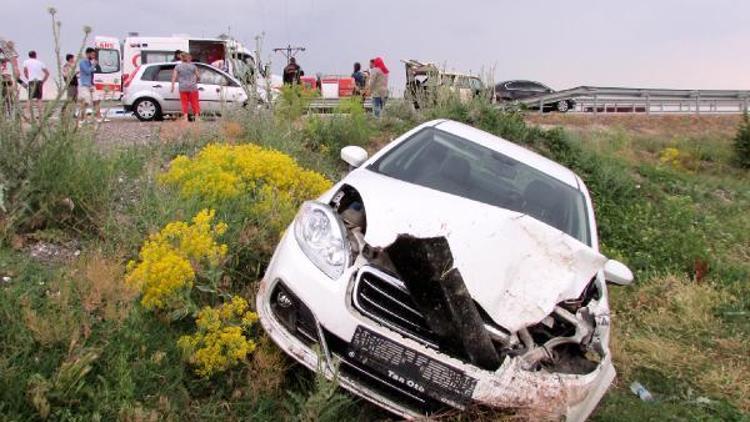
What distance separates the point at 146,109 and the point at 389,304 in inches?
520

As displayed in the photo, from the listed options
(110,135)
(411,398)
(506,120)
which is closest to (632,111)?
(506,120)

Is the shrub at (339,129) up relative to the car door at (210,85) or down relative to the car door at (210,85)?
down

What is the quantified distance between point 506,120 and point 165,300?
814 cm

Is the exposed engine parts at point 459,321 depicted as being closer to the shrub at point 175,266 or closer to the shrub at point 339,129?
the shrub at point 175,266

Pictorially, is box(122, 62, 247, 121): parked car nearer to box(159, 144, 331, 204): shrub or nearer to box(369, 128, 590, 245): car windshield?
box(159, 144, 331, 204): shrub

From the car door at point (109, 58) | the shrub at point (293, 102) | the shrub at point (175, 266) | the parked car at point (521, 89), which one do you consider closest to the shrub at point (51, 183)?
the shrub at point (175, 266)

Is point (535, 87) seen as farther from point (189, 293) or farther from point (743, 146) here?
point (189, 293)

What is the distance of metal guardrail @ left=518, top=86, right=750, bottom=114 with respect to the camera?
20.9 m

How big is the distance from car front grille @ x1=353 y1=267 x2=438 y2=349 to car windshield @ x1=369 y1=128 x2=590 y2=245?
4.23 ft

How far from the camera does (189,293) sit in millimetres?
3656

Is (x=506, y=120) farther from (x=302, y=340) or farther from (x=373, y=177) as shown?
(x=302, y=340)

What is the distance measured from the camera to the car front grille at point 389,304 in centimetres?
325

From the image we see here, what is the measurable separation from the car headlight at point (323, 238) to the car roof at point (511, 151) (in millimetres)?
1825

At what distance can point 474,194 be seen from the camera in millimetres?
4539
